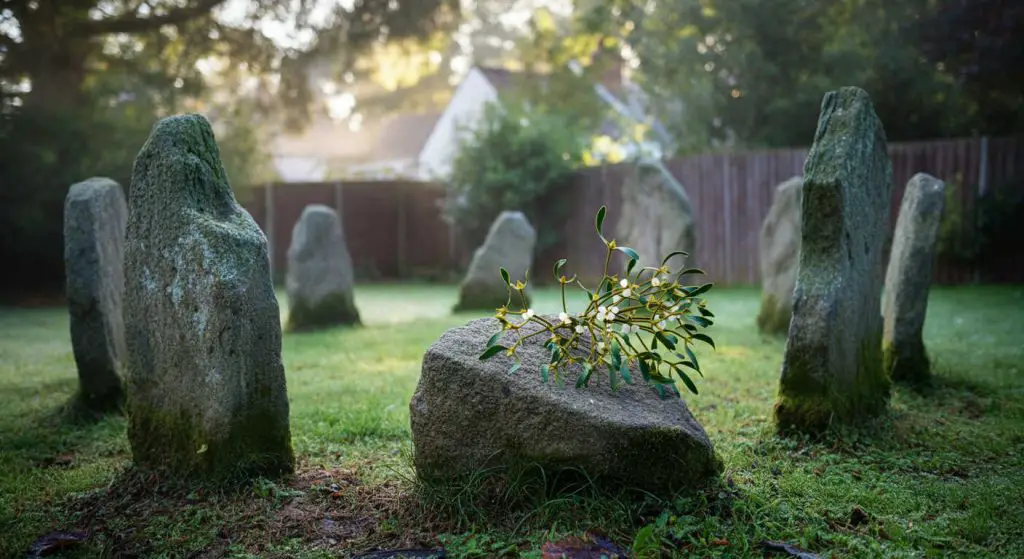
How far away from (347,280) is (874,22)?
13.0 metres

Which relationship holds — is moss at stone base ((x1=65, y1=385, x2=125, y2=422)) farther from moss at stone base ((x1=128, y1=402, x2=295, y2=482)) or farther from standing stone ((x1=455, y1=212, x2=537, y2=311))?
standing stone ((x1=455, y1=212, x2=537, y2=311))

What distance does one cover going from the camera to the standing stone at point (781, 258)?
8914mm

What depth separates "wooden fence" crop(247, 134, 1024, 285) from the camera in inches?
543

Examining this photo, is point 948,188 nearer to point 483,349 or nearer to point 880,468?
point 880,468

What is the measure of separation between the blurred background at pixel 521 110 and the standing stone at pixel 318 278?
20.4 feet

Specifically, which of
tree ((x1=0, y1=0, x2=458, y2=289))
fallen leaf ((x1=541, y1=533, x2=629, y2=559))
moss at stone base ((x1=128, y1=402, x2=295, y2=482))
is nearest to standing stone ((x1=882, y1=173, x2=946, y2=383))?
fallen leaf ((x1=541, y1=533, x2=629, y2=559))

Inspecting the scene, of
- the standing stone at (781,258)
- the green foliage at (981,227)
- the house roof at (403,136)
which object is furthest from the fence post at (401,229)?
the house roof at (403,136)

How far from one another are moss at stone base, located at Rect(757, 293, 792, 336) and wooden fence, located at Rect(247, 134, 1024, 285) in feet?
21.5

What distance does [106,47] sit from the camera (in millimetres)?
18188

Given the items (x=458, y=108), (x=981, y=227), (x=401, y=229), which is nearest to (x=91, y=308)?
(x=981, y=227)

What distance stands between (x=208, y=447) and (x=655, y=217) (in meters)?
9.03

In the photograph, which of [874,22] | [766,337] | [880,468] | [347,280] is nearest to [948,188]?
[874,22]

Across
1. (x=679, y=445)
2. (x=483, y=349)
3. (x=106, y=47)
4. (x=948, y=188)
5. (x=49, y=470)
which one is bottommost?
(x=49, y=470)

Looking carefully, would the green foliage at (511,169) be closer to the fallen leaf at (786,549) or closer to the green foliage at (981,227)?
the green foliage at (981,227)
